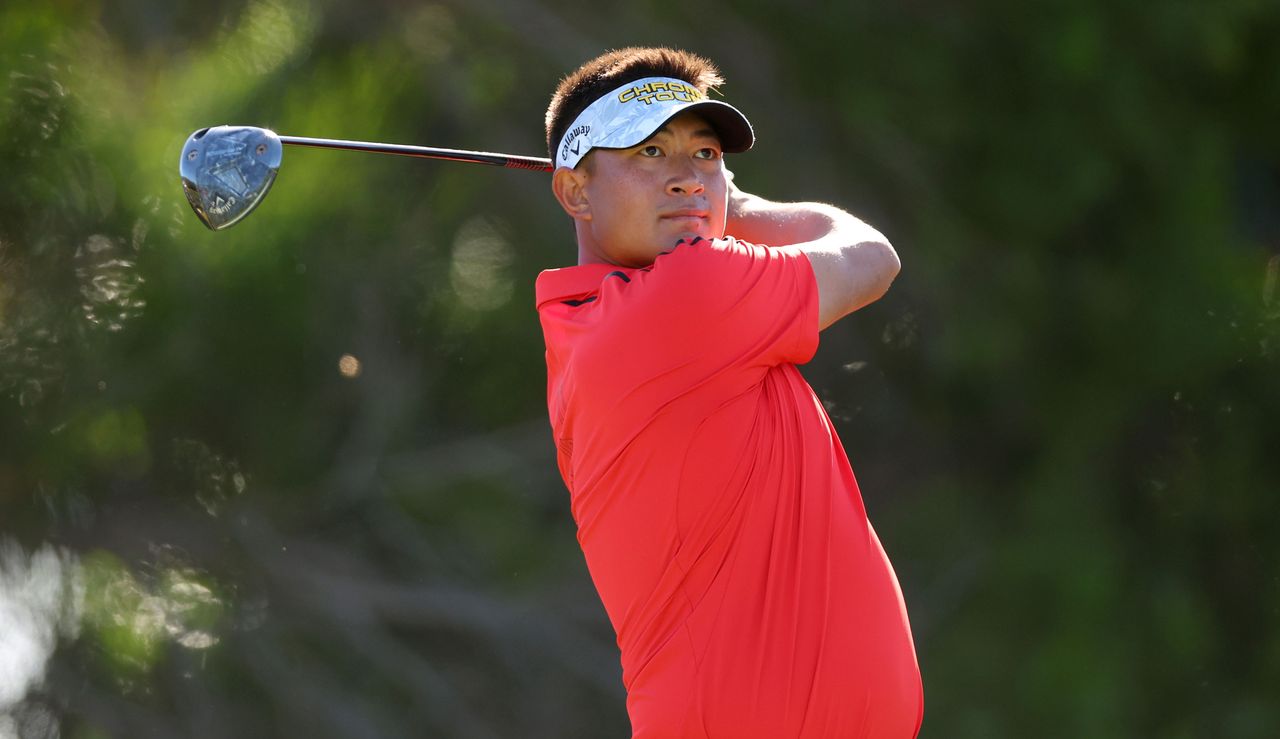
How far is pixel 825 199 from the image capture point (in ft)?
15.1

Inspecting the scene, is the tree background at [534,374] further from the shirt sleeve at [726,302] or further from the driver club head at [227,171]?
the shirt sleeve at [726,302]

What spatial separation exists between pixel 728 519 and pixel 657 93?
500 millimetres

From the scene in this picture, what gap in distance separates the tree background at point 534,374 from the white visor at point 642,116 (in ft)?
7.99

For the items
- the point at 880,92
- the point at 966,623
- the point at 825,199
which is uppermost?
the point at 880,92

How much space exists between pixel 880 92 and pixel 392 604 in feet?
6.48

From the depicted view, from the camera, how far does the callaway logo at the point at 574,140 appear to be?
6.51ft

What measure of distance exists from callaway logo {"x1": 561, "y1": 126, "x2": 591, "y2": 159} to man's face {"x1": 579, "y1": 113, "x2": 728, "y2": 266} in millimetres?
29

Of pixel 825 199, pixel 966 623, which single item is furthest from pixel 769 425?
pixel 966 623

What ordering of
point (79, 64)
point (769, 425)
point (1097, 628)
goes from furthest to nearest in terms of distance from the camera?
point (1097, 628), point (79, 64), point (769, 425)

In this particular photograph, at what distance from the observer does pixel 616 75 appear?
200 cm

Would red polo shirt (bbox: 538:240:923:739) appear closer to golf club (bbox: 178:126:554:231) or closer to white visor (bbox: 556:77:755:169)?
white visor (bbox: 556:77:755:169)

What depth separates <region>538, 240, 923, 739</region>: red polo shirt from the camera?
1.73 m

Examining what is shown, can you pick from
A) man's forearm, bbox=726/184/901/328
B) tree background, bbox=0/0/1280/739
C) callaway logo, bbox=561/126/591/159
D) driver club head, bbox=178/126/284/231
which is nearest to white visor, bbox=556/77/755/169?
callaway logo, bbox=561/126/591/159

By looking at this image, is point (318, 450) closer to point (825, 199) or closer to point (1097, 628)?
point (825, 199)
